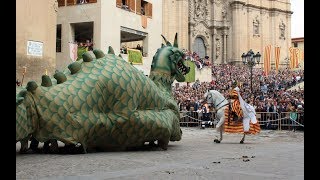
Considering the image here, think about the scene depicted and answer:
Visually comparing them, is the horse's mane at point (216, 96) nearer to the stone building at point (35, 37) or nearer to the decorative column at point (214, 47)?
the stone building at point (35, 37)

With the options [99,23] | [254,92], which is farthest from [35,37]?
[254,92]

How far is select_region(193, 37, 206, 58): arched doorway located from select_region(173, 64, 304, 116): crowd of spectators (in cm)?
580

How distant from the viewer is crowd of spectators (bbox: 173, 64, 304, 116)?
2228 centimetres

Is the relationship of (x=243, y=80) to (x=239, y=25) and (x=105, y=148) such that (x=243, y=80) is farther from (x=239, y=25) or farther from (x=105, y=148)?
(x=105, y=148)

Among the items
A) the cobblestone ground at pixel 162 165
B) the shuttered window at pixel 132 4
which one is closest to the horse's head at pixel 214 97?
the cobblestone ground at pixel 162 165

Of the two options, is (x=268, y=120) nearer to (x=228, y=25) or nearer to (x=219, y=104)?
(x=219, y=104)

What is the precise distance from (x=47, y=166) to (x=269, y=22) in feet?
188

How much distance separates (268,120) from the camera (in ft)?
70.9

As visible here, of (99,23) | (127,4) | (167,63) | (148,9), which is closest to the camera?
(167,63)

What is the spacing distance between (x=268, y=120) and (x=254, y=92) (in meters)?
10.4

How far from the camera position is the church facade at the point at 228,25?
4878cm

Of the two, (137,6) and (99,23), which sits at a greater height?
(137,6)

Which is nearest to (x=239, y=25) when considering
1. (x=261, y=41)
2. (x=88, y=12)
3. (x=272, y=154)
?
(x=261, y=41)

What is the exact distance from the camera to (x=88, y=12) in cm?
2591
